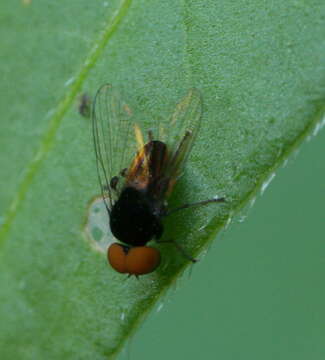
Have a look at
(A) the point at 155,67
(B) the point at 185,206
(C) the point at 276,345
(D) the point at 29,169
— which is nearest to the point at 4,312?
(D) the point at 29,169

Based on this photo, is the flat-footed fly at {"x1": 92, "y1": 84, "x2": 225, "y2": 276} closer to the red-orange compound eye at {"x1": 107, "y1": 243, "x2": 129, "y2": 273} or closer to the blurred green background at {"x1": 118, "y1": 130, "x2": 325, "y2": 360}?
the red-orange compound eye at {"x1": 107, "y1": 243, "x2": 129, "y2": 273}

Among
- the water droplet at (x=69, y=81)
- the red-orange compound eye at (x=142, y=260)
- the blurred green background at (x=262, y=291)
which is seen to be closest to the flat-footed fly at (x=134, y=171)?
the red-orange compound eye at (x=142, y=260)

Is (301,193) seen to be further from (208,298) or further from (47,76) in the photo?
(47,76)

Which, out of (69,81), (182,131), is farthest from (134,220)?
(69,81)

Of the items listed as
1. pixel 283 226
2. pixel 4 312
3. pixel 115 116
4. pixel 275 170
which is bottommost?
pixel 283 226

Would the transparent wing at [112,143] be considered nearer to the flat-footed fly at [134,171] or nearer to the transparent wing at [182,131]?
the flat-footed fly at [134,171]

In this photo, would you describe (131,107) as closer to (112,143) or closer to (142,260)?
(112,143)

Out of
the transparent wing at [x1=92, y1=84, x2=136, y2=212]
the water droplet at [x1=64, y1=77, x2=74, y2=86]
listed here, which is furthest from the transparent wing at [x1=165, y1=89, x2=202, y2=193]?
the water droplet at [x1=64, y1=77, x2=74, y2=86]
